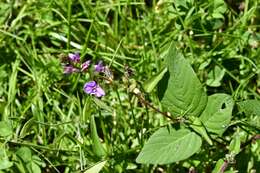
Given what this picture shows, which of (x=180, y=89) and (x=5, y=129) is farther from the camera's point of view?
(x=5, y=129)

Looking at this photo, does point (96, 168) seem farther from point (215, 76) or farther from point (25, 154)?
point (215, 76)

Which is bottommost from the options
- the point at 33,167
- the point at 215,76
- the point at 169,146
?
the point at 33,167

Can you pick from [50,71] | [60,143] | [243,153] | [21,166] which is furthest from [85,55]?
[243,153]

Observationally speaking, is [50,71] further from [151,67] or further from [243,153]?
[243,153]

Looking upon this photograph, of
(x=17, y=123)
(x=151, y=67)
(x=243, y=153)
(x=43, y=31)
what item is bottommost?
(x=243, y=153)

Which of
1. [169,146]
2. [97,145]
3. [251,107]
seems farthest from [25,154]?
[251,107]

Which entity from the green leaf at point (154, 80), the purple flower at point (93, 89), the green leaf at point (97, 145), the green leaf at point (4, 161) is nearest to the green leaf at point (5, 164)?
the green leaf at point (4, 161)
